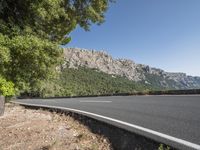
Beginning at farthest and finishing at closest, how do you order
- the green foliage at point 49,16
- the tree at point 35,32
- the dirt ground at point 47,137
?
the green foliage at point 49,16 < the tree at point 35,32 < the dirt ground at point 47,137

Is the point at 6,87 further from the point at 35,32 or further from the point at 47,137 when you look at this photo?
the point at 47,137

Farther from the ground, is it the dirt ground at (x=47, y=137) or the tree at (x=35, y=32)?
the tree at (x=35, y=32)

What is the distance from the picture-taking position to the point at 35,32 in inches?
535

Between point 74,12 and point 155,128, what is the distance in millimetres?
9166

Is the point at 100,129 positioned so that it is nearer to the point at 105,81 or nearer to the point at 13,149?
the point at 13,149

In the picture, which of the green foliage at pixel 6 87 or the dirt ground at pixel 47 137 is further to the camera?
the green foliage at pixel 6 87

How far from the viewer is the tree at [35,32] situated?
11047mm

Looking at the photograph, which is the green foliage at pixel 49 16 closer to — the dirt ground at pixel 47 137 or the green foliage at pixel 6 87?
the green foliage at pixel 6 87

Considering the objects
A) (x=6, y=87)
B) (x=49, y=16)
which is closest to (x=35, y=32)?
(x=49, y=16)

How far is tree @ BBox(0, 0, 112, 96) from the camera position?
36.2 ft

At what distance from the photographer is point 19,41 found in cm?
1088

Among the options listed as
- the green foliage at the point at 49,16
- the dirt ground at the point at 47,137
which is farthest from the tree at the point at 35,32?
the dirt ground at the point at 47,137

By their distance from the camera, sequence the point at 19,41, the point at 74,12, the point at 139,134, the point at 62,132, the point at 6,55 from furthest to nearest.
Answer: the point at 74,12
the point at 19,41
the point at 6,55
the point at 62,132
the point at 139,134

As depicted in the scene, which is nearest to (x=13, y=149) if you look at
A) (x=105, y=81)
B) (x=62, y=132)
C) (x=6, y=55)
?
(x=62, y=132)
